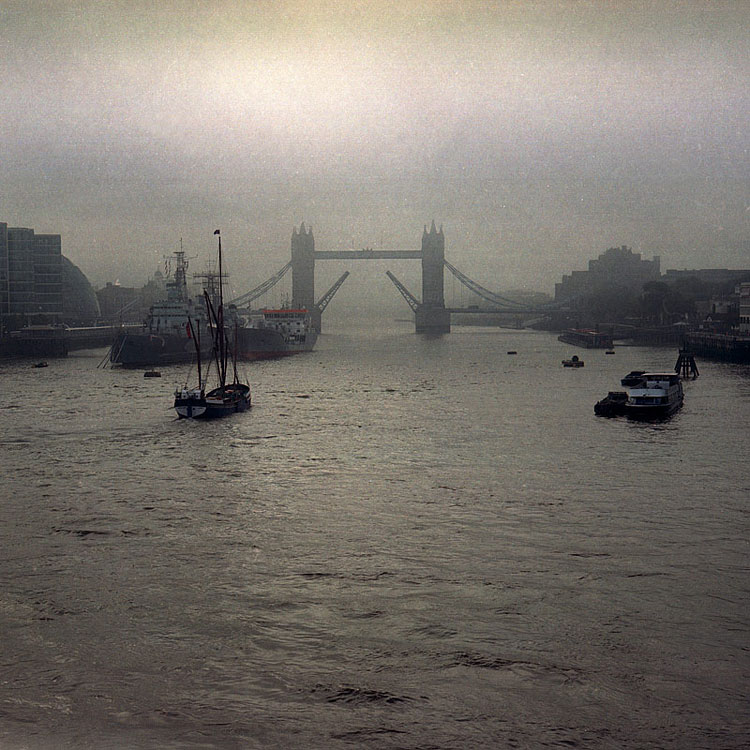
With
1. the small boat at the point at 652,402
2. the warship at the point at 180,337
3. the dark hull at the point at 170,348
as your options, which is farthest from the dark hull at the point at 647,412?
the dark hull at the point at 170,348

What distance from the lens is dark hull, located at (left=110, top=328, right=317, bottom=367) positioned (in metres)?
88.9

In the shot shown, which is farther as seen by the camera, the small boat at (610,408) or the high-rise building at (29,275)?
Result: the high-rise building at (29,275)

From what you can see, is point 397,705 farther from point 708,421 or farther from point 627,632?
point 708,421

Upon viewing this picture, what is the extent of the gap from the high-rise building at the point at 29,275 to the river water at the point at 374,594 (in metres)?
132

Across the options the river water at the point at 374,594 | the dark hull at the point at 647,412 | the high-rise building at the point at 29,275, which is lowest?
the river water at the point at 374,594

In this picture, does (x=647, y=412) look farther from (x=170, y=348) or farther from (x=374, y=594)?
(x=170, y=348)

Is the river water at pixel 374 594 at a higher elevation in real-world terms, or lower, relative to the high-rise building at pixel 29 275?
lower

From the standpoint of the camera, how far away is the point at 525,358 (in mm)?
102750

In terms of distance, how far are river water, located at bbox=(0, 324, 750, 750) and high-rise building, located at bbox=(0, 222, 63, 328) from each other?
432 feet

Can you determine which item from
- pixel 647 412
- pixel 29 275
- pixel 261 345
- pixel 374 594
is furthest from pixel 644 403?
pixel 29 275

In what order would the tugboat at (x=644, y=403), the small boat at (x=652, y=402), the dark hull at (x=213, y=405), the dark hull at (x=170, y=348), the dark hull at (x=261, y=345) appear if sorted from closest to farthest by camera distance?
the dark hull at (x=213, y=405) < the small boat at (x=652, y=402) < the tugboat at (x=644, y=403) < the dark hull at (x=170, y=348) < the dark hull at (x=261, y=345)

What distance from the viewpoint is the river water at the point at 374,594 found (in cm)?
1099

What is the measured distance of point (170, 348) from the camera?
94.2 m

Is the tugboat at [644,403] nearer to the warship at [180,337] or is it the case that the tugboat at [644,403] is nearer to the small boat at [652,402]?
the small boat at [652,402]
